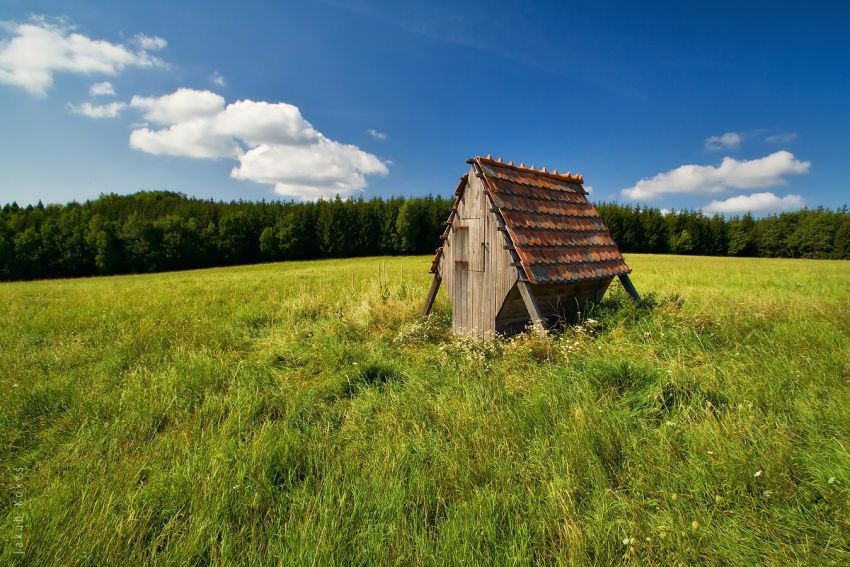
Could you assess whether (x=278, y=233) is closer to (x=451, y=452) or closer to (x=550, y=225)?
(x=550, y=225)

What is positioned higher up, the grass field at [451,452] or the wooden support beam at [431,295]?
the wooden support beam at [431,295]

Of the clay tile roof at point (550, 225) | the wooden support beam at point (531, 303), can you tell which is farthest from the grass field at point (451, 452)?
the clay tile roof at point (550, 225)

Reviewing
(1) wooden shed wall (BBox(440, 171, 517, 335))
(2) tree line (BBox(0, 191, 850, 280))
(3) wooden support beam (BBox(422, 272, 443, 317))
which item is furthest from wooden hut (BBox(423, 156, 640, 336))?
(2) tree line (BBox(0, 191, 850, 280))

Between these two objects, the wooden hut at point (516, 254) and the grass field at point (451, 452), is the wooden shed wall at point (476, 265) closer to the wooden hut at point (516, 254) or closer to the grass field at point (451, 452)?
the wooden hut at point (516, 254)

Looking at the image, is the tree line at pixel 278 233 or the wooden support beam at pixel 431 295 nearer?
the wooden support beam at pixel 431 295

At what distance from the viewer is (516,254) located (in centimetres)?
571

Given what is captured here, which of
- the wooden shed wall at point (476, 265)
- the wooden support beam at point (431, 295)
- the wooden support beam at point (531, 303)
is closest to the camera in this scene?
the wooden support beam at point (531, 303)

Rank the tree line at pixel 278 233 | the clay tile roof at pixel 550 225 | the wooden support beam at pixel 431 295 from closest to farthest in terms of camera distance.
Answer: the clay tile roof at pixel 550 225 < the wooden support beam at pixel 431 295 < the tree line at pixel 278 233

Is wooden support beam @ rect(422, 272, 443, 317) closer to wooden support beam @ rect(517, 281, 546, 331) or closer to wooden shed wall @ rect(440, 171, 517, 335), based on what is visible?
wooden shed wall @ rect(440, 171, 517, 335)

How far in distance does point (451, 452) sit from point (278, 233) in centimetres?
5691

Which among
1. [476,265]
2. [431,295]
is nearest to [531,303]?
[476,265]

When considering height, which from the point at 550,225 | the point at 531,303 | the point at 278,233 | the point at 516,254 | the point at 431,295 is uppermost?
the point at 278,233

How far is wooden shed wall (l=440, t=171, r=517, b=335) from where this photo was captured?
600cm

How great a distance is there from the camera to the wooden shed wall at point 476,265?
600 cm
